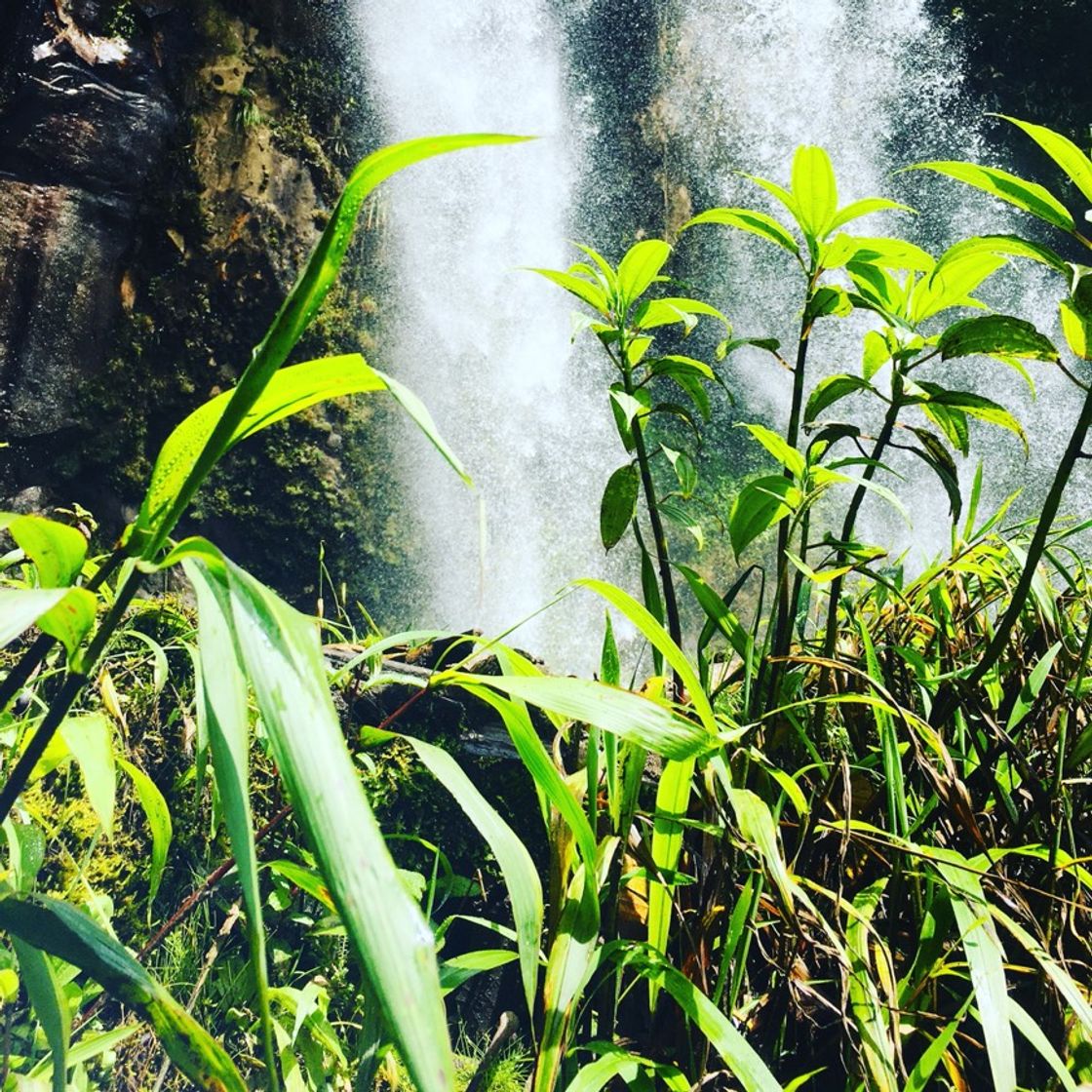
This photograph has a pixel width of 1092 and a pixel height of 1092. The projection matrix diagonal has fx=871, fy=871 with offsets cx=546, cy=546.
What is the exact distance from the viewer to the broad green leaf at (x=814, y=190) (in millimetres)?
711

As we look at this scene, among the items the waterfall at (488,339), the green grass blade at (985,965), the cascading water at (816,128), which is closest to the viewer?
the green grass blade at (985,965)

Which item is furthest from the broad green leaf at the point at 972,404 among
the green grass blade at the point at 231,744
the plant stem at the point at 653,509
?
the green grass blade at the point at 231,744

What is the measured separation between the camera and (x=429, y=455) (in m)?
4.14

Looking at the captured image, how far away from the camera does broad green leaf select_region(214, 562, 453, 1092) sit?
224mm

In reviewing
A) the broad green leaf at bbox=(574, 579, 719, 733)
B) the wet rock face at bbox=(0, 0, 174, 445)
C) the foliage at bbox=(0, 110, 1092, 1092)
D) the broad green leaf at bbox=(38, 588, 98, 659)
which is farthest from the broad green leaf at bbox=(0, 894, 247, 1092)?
the wet rock face at bbox=(0, 0, 174, 445)

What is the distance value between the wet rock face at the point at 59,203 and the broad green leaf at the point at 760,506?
2.97 metres

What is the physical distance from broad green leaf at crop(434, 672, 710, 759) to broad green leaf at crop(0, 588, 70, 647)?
7.6 inches

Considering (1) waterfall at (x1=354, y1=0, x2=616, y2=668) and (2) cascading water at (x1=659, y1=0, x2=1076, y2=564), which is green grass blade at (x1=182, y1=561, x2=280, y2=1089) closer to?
(1) waterfall at (x1=354, y1=0, x2=616, y2=668)

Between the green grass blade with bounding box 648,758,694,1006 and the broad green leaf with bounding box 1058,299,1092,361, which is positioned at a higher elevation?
the broad green leaf with bounding box 1058,299,1092,361

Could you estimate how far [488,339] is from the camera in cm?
452

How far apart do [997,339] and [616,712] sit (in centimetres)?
44

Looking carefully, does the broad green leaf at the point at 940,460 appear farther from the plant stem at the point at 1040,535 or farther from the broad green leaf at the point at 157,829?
the broad green leaf at the point at 157,829

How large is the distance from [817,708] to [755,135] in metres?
5.50

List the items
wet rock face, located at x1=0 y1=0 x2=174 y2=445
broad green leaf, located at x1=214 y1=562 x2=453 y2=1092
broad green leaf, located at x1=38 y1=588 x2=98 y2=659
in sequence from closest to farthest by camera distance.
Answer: broad green leaf, located at x1=214 y1=562 x2=453 y2=1092 → broad green leaf, located at x1=38 y1=588 x2=98 y2=659 → wet rock face, located at x1=0 y1=0 x2=174 y2=445
